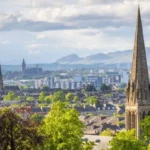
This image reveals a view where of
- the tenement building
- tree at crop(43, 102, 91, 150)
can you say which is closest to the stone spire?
the tenement building

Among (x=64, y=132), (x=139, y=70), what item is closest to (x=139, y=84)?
(x=139, y=70)

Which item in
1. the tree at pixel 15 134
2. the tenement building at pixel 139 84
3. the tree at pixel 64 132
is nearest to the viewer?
the tree at pixel 15 134

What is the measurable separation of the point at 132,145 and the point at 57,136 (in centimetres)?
566

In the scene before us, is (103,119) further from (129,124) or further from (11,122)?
(11,122)

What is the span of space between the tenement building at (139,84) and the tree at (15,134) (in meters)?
25.6

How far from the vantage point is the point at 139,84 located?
2662 inches

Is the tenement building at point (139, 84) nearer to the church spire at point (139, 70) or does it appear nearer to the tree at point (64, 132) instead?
the church spire at point (139, 70)

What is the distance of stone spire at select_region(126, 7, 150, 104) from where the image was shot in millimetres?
67562

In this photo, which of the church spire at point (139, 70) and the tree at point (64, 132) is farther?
the church spire at point (139, 70)

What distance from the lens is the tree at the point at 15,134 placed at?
42.0 m

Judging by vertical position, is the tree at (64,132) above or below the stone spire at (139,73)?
below

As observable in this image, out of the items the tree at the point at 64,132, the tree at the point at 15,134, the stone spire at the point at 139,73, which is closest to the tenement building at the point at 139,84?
the stone spire at the point at 139,73

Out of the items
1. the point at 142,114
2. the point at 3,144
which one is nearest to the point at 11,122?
the point at 3,144

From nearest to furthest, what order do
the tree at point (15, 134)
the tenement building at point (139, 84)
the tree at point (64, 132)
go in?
the tree at point (15, 134) → the tree at point (64, 132) → the tenement building at point (139, 84)
